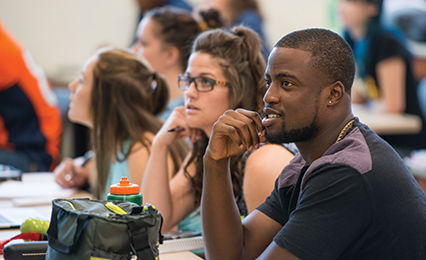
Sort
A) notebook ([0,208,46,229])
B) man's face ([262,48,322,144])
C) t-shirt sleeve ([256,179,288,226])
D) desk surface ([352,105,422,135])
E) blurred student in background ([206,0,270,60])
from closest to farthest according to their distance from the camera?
man's face ([262,48,322,144])
t-shirt sleeve ([256,179,288,226])
notebook ([0,208,46,229])
desk surface ([352,105,422,135])
blurred student in background ([206,0,270,60])

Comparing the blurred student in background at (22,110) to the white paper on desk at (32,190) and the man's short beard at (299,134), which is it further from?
the man's short beard at (299,134)

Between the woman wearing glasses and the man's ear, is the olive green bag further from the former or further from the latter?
the woman wearing glasses

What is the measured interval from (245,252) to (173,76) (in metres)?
2.00

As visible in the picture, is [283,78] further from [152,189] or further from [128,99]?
[128,99]

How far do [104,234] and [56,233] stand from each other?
12cm

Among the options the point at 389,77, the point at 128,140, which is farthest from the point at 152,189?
the point at 389,77

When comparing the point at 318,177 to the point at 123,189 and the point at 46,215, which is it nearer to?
the point at 123,189

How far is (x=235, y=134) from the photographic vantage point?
1347mm

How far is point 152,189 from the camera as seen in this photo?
1.93 meters

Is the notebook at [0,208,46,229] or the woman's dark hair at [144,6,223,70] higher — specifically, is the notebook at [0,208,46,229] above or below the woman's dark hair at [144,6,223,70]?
below

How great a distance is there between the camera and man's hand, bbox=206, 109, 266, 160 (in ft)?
4.42

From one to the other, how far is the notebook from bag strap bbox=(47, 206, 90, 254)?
64 cm

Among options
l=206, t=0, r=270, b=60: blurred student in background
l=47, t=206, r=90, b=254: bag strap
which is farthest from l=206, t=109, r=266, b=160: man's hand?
l=206, t=0, r=270, b=60: blurred student in background

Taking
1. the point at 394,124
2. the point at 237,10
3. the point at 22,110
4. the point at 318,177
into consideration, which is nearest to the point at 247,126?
the point at 318,177
